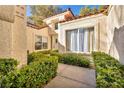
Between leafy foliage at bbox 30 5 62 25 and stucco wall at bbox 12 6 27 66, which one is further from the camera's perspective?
stucco wall at bbox 12 6 27 66

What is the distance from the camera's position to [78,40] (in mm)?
5145

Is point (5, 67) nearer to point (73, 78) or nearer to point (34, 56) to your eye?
point (34, 56)

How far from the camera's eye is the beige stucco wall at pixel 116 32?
3.45 m

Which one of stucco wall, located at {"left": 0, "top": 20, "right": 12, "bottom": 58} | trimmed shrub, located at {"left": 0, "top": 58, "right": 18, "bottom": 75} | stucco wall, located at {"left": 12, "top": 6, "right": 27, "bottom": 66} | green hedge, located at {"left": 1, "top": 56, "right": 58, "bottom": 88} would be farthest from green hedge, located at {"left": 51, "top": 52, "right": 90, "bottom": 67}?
trimmed shrub, located at {"left": 0, "top": 58, "right": 18, "bottom": 75}

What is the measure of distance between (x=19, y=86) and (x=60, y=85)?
116 cm

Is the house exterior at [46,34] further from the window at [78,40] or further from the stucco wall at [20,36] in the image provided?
the window at [78,40]

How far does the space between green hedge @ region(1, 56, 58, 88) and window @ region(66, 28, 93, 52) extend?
109cm

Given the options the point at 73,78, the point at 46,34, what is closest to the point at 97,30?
the point at 46,34

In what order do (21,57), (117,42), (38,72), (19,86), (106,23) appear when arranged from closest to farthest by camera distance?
(19,86) → (38,72) → (117,42) → (21,57) → (106,23)

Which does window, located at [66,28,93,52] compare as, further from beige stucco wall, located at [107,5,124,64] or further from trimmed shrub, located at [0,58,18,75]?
trimmed shrub, located at [0,58,18,75]

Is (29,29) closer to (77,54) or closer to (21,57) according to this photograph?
(21,57)

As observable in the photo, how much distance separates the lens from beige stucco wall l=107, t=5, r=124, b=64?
11.3 ft
